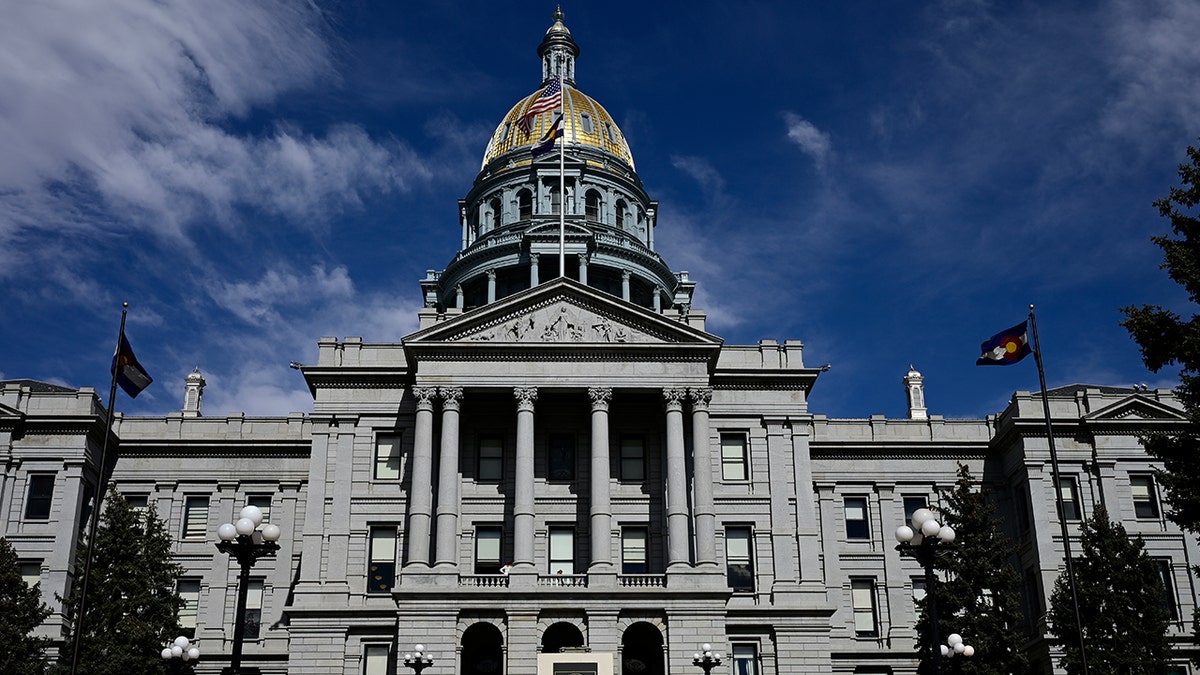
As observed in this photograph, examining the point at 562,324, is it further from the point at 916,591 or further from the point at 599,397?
the point at 916,591

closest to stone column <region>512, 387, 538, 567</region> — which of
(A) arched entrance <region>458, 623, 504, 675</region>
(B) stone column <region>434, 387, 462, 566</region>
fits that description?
(B) stone column <region>434, 387, 462, 566</region>

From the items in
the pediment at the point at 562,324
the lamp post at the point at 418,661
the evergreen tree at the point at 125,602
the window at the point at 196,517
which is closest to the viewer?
the lamp post at the point at 418,661

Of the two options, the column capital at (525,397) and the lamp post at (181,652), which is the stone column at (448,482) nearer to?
the column capital at (525,397)

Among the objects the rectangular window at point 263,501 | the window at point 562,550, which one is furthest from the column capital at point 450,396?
the rectangular window at point 263,501

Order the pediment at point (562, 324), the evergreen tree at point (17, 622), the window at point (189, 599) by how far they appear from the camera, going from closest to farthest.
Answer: the evergreen tree at point (17, 622) → the pediment at point (562, 324) → the window at point (189, 599)

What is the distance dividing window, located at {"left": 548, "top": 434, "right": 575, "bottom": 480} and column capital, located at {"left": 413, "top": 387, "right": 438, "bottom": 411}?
549cm

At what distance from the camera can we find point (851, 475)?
196 feet

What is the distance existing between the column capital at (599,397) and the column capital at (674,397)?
7.57 feet

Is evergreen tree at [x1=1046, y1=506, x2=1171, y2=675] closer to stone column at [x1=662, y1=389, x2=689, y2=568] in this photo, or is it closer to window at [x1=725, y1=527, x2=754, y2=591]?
window at [x1=725, y1=527, x2=754, y2=591]

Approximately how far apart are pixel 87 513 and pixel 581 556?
72.2ft

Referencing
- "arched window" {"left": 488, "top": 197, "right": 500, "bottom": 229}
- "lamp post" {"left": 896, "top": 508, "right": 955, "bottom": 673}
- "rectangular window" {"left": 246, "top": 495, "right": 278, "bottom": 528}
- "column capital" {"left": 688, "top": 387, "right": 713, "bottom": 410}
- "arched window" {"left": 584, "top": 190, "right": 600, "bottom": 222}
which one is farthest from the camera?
"arched window" {"left": 488, "top": 197, "right": 500, "bottom": 229}

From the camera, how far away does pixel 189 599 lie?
5675 centimetres

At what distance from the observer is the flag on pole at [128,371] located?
39.5 metres

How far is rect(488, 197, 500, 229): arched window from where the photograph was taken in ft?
254
